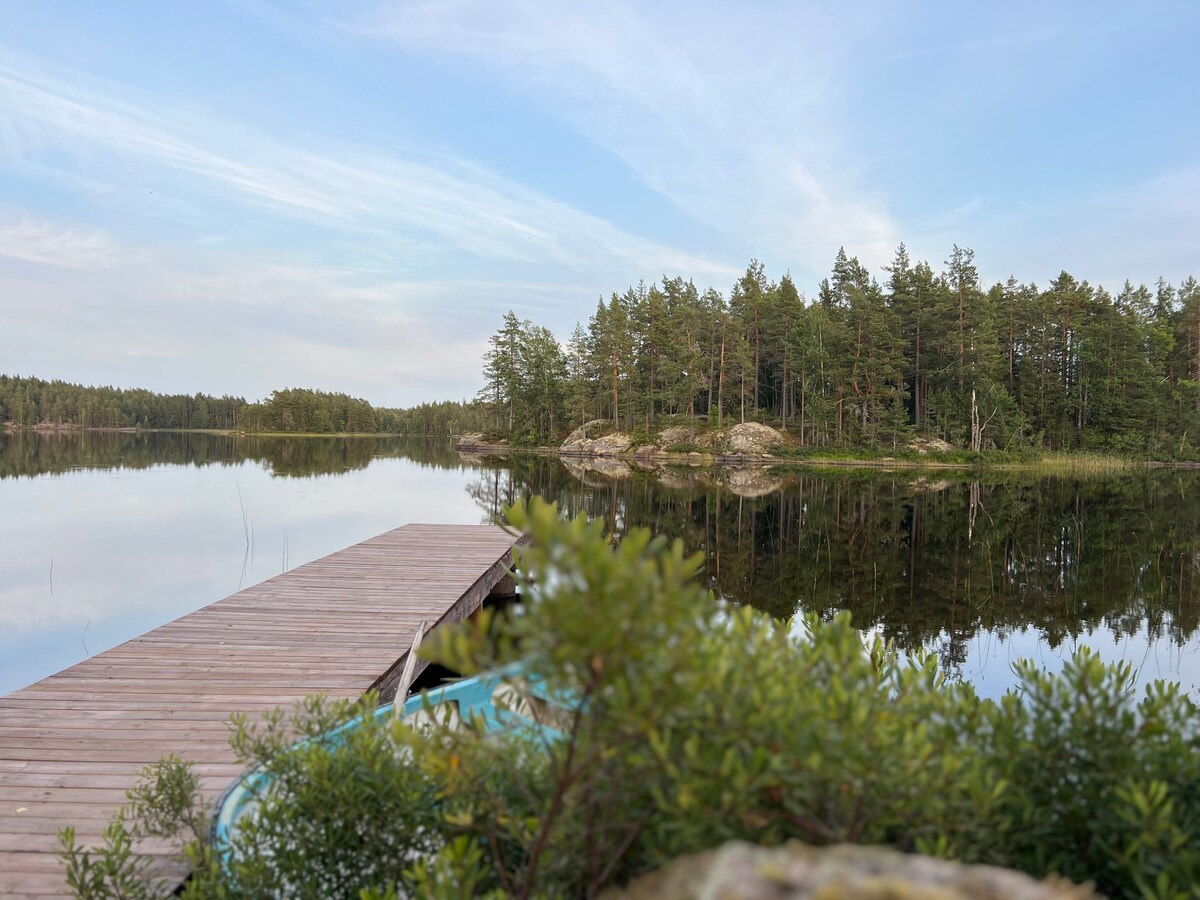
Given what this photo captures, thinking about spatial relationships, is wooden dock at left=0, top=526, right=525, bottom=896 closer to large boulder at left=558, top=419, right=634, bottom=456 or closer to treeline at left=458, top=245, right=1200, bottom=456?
treeline at left=458, top=245, right=1200, bottom=456

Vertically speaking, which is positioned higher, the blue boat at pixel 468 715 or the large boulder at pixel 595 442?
the large boulder at pixel 595 442

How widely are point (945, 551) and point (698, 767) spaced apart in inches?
601

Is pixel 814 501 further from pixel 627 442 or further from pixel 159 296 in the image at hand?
pixel 159 296

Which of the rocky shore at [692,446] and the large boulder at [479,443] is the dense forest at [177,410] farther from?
the rocky shore at [692,446]

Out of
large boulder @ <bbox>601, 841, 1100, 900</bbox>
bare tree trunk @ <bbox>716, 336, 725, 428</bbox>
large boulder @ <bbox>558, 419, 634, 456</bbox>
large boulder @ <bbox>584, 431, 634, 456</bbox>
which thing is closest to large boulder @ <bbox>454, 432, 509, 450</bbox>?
large boulder @ <bbox>558, 419, 634, 456</bbox>

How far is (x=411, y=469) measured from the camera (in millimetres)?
40031

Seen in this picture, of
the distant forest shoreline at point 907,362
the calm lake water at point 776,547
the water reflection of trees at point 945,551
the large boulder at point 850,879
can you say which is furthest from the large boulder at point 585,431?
the large boulder at point 850,879

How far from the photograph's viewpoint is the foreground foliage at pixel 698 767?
1.15 metres

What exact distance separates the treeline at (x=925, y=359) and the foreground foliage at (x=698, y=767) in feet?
158

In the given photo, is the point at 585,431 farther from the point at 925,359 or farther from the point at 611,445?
the point at 925,359

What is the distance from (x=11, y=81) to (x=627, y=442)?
4121cm

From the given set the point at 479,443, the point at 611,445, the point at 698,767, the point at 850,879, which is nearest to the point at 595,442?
the point at 611,445

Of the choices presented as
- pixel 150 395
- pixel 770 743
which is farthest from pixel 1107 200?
pixel 150 395

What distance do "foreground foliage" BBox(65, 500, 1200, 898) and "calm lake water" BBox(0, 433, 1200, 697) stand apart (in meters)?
6.69
